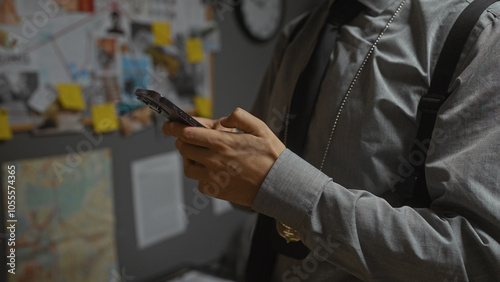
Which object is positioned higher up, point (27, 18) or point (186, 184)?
point (27, 18)

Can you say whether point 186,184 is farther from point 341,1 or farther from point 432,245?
point 432,245

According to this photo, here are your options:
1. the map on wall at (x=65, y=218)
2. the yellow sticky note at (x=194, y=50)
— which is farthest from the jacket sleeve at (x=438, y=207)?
the yellow sticky note at (x=194, y=50)

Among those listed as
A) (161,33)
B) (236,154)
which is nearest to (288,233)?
A: (236,154)

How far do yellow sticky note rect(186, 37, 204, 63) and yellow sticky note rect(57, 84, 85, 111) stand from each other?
1.76 feet

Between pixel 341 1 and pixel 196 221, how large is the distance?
127 centimetres

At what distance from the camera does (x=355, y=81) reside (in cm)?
75

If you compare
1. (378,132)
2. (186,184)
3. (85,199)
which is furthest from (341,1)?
(186,184)

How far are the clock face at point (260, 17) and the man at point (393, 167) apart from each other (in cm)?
133

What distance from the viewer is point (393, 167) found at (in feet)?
2.29

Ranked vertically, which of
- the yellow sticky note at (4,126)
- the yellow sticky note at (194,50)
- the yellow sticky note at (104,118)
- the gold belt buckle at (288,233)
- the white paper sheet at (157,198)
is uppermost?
the yellow sticky note at (194,50)

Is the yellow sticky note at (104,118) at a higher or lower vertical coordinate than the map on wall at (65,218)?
higher

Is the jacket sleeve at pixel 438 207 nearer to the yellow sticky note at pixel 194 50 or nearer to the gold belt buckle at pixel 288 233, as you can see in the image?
the gold belt buckle at pixel 288 233

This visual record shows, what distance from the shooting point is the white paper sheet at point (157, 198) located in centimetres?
154

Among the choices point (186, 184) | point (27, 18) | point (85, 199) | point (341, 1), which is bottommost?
point (186, 184)
